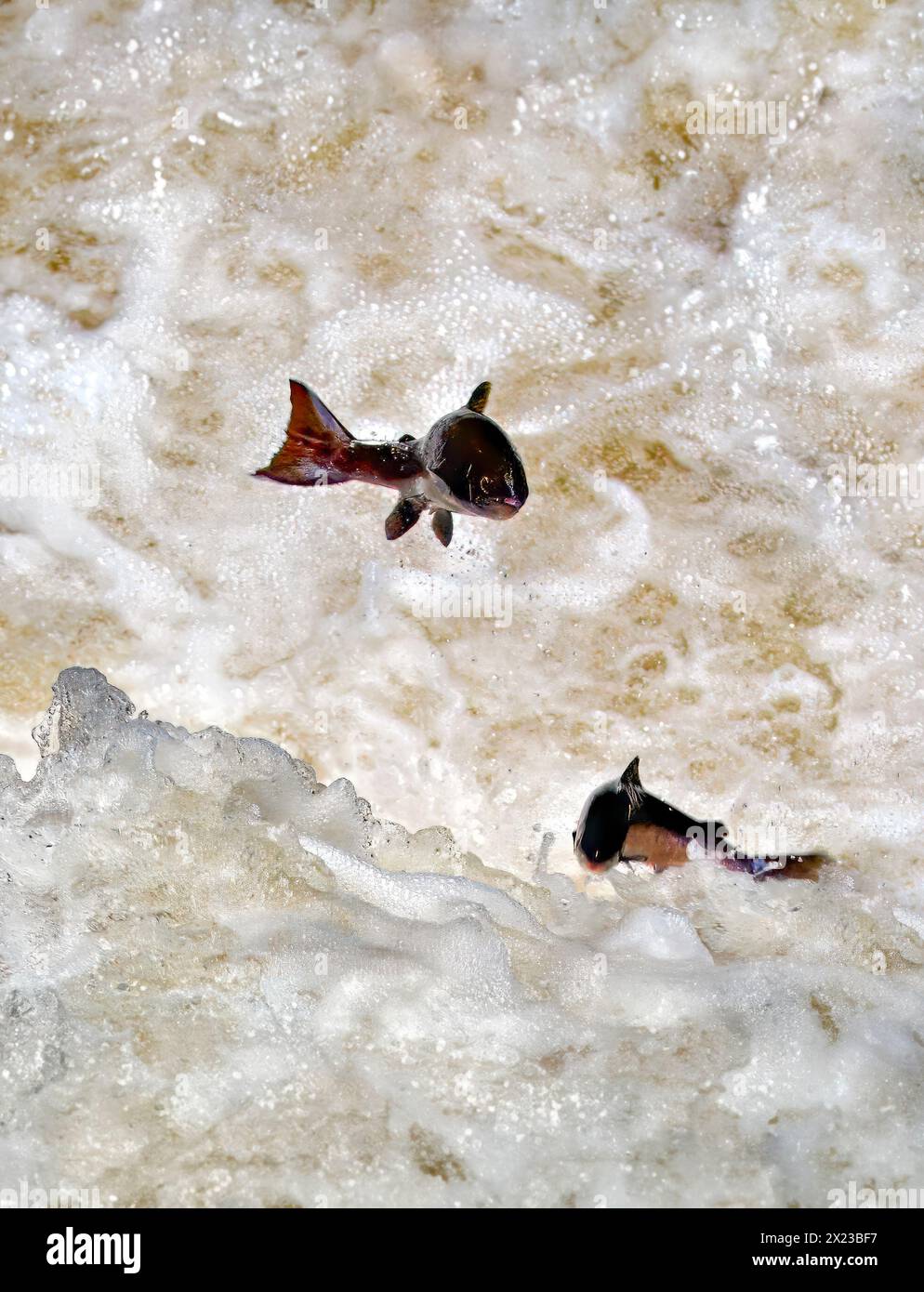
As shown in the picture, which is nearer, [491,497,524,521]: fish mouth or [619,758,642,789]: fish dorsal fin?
[491,497,524,521]: fish mouth

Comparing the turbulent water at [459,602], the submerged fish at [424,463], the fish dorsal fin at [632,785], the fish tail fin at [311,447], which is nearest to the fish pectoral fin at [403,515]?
the submerged fish at [424,463]

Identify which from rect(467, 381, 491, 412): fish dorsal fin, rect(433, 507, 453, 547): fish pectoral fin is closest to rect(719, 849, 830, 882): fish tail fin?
rect(433, 507, 453, 547): fish pectoral fin

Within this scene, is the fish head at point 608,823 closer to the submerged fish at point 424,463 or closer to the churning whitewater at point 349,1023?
the churning whitewater at point 349,1023

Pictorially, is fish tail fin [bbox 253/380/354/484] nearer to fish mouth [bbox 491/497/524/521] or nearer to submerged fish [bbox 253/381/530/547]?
submerged fish [bbox 253/381/530/547]

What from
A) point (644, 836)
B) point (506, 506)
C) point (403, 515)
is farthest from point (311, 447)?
point (644, 836)

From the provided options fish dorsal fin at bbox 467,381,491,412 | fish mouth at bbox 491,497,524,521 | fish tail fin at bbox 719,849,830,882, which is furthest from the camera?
fish tail fin at bbox 719,849,830,882
